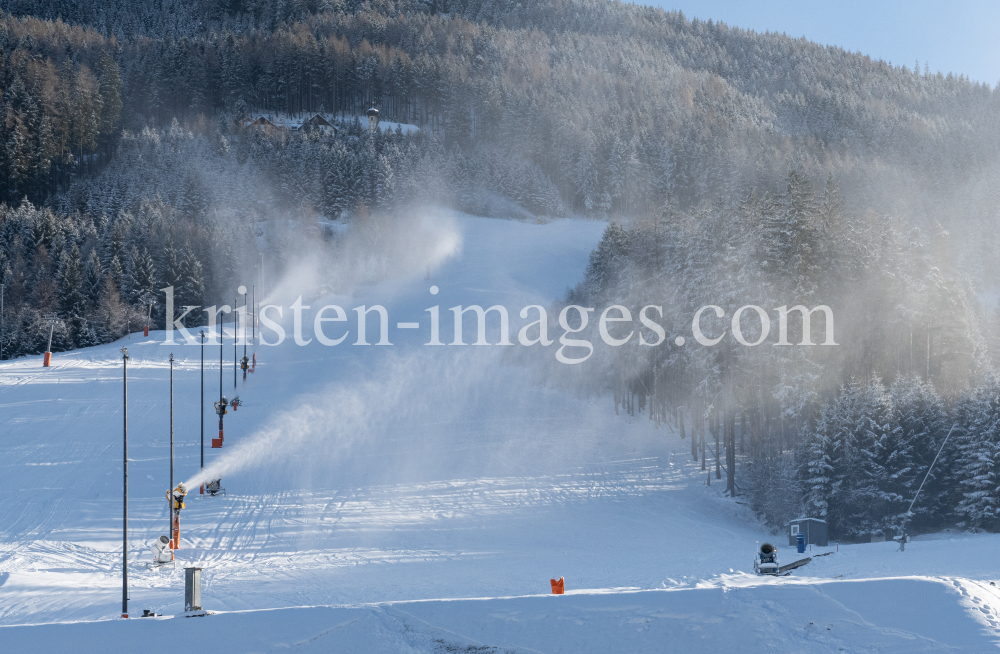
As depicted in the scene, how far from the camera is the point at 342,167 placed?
3647 inches

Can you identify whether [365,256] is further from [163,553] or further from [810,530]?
[810,530]

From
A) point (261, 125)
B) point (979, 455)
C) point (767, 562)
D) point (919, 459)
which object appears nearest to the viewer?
point (767, 562)

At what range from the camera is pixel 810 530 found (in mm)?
24344

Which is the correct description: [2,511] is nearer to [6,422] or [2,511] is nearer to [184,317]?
[6,422]

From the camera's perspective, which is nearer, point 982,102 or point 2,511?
point 2,511

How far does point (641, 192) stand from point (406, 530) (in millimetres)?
82414

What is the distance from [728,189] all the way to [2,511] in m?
82.6

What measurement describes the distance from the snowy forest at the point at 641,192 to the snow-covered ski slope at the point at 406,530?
4543 mm

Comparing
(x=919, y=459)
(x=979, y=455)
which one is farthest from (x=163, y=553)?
(x=979, y=455)

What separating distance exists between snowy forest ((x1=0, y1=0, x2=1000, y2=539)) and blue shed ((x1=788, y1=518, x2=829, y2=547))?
9.53 feet

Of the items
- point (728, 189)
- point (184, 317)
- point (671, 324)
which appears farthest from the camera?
point (728, 189)

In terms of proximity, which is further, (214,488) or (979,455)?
(214,488)

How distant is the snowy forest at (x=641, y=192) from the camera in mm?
29422

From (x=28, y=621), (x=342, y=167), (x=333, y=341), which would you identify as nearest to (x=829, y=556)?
(x=28, y=621)
